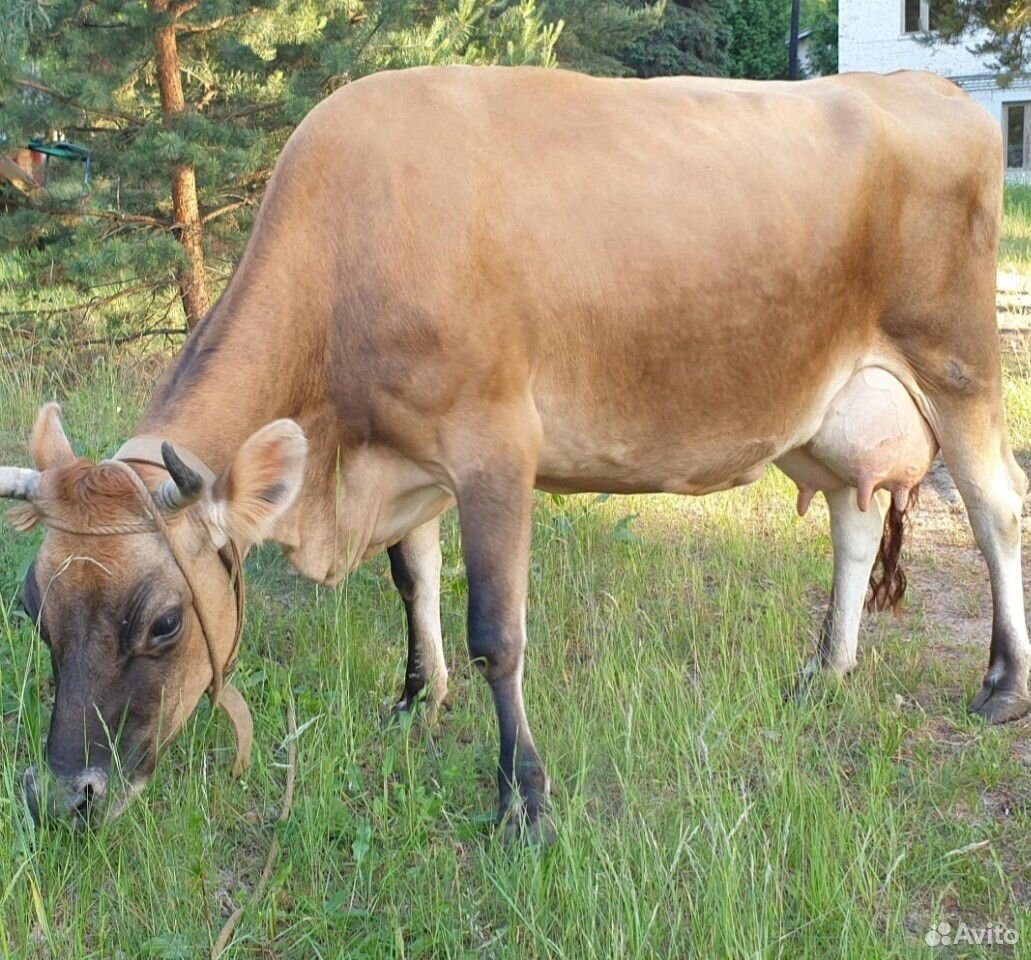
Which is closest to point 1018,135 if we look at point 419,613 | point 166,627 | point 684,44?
point 684,44

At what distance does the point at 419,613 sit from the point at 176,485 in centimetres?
148

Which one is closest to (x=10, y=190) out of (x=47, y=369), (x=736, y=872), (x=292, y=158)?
(x=47, y=369)

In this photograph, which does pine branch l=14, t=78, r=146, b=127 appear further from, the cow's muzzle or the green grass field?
the cow's muzzle

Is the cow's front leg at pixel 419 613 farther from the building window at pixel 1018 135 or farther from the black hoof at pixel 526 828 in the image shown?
the building window at pixel 1018 135

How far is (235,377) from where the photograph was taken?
11.2 feet

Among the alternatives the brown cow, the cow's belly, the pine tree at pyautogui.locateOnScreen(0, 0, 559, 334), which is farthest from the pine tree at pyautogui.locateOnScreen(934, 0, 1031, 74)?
the cow's belly

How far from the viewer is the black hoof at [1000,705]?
4164mm

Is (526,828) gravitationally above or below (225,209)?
below

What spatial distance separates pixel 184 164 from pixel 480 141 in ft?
13.7

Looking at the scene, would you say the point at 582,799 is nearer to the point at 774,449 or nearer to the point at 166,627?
the point at 166,627

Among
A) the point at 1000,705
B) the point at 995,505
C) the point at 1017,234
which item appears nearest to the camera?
the point at 1000,705

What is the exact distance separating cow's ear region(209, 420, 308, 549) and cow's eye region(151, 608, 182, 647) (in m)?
0.22

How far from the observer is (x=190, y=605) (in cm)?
313

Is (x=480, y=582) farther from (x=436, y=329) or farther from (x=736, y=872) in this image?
(x=736, y=872)
